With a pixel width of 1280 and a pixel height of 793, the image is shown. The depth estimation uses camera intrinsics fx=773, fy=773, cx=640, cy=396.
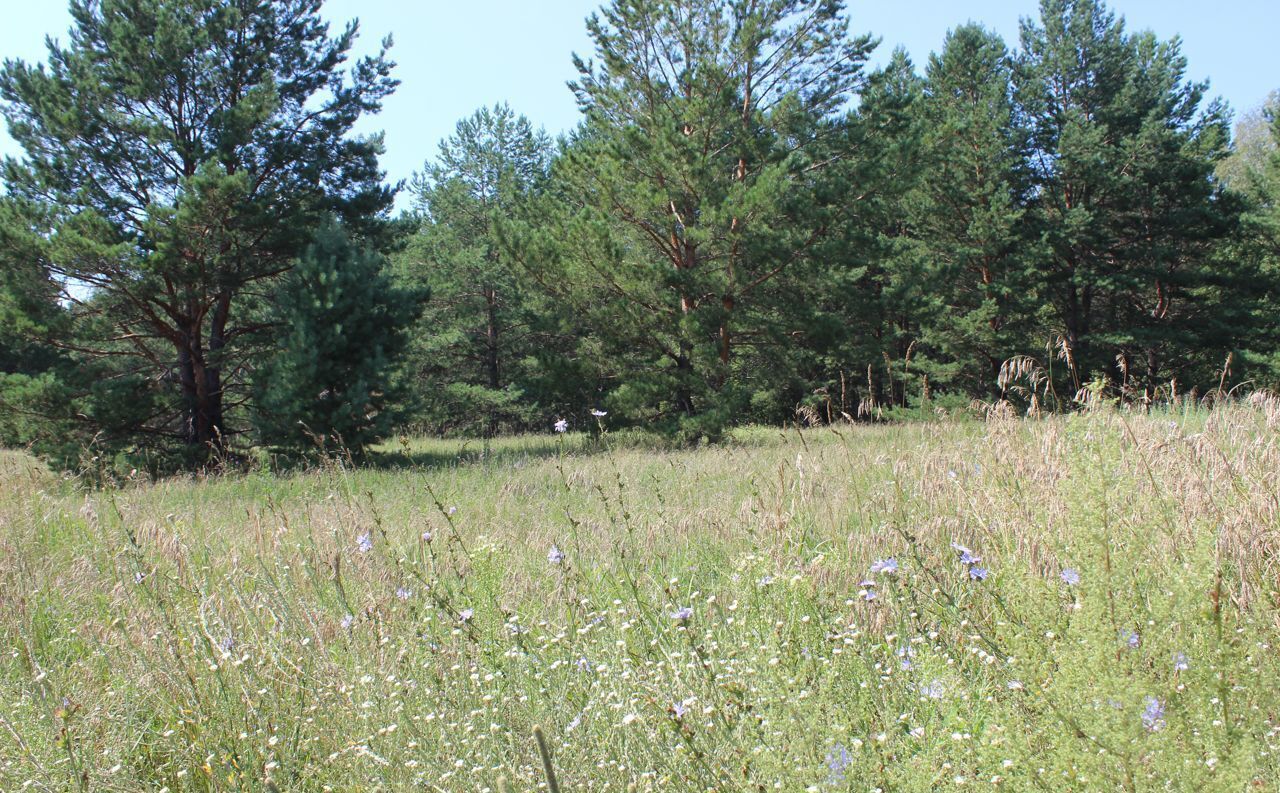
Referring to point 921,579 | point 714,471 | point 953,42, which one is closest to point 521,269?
point 714,471

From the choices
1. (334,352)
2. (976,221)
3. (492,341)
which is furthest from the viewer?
(492,341)

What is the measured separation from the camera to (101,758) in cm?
232

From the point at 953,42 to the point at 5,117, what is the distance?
23.8 meters

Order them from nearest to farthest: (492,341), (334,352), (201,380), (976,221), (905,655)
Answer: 1. (905,655)
2. (334,352)
3. (201,380)
4. (976,221)
5. (492,341)

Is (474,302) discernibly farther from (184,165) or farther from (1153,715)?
(1153,715)

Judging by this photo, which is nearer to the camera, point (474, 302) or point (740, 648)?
point (740, 648)

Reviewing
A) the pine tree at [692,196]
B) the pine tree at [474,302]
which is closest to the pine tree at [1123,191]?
the pine tree at [692,196]

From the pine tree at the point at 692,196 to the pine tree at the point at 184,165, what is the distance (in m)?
4.29

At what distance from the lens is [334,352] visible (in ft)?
39.1

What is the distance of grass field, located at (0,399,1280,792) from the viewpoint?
161cm

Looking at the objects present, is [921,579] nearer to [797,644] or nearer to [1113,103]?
[797,644]

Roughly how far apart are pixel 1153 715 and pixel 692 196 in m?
12.8

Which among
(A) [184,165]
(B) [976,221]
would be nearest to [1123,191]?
(B) [976,221]

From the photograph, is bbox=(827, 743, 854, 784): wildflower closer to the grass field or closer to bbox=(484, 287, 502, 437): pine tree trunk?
the grass field
